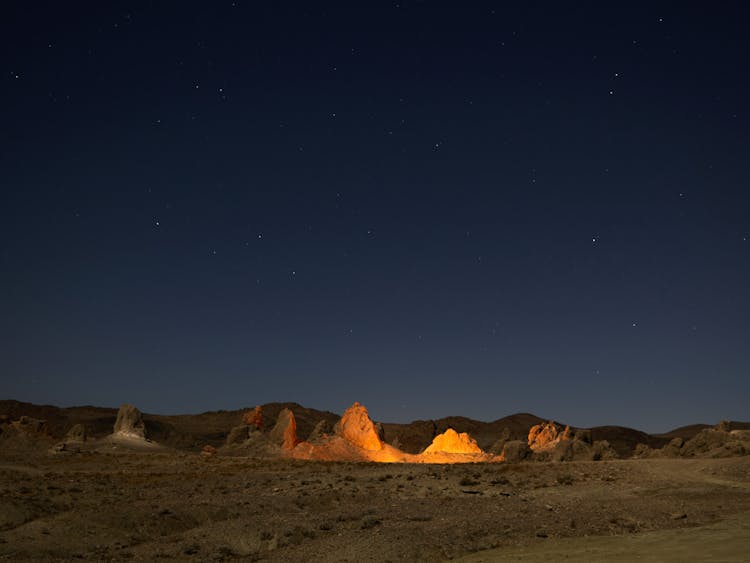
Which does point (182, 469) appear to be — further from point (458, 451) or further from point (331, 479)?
point (458, 451)

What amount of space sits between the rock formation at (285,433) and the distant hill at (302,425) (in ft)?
159

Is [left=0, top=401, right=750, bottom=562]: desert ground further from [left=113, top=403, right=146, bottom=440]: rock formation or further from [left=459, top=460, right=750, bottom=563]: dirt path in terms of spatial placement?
[left=113, top=403, right=146, bottom=440]: rock formation

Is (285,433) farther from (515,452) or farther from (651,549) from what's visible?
(651,549)

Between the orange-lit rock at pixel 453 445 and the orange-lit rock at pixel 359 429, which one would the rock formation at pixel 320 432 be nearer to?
the orange-lit rock at pixel 359 429

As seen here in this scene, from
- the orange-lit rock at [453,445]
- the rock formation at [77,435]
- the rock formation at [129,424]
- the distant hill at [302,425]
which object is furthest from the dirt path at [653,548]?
the distant hill at [302,425]

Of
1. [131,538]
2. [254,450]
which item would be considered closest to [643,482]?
[131,538]

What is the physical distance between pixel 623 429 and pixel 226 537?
123m

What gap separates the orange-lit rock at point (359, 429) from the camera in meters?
57.2

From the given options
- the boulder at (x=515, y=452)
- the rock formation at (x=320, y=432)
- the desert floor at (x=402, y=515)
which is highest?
the rock formation at (x=320, y=432)

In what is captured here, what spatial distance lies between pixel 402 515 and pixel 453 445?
37691 mm

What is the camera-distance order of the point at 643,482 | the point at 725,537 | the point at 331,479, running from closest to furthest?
the point at 725,537
the point at 643,482
the point at 331,479

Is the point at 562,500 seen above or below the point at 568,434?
below

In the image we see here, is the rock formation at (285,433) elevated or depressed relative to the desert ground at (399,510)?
elevated

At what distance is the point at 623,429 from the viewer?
4948 inches
